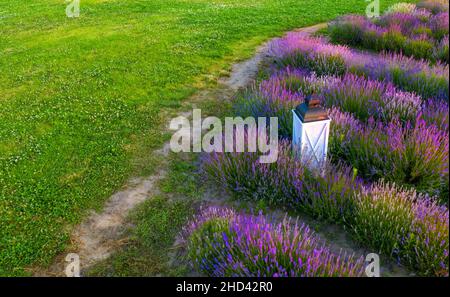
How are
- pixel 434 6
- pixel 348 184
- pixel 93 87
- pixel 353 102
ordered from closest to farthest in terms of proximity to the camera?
pixel 348 184 → pixel 353 102 → pixel 93 87 → pixel 434 6

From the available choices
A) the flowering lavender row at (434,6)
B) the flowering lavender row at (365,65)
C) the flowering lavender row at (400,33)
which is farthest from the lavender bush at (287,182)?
the flowering lavender row at (434,6)

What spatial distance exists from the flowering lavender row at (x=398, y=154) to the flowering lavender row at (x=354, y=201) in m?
0.26

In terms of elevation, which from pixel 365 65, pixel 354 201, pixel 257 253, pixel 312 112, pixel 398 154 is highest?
pixel 365 65

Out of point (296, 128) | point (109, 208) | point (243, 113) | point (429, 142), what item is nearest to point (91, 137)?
point (109, 208)

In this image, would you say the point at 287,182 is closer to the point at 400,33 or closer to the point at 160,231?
the point at 160,231

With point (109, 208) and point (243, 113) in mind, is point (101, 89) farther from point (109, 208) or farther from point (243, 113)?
point (109, 208)

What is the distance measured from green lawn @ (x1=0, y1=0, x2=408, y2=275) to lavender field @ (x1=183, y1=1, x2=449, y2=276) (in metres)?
1.90

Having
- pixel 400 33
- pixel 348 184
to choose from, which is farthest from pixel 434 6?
pixel 348 184

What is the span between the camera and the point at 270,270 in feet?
14.0

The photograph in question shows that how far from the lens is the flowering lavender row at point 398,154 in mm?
5617

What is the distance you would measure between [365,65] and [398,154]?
444cm

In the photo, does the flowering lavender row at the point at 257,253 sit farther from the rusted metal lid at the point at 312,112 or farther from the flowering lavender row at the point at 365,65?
the flowering lavender row at the point at 365,65

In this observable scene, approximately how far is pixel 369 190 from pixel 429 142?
1222mm

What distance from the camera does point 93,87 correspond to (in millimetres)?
10633
